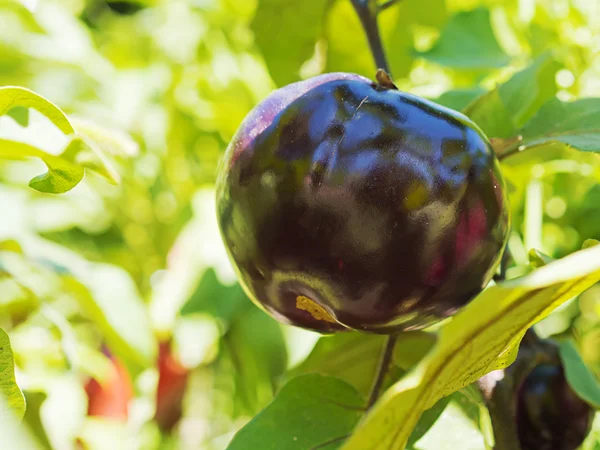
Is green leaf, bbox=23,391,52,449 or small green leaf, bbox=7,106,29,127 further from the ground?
small green leaf, bbox=7,106,29,127

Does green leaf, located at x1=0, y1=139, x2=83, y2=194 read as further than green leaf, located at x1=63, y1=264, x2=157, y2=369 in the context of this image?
No

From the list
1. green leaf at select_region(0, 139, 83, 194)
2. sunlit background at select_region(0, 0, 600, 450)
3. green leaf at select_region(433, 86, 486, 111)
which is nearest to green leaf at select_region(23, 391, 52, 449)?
sunlit background at select_region(0, 0, 600, 450)

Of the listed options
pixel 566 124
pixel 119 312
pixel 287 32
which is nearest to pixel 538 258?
pixel 566 124

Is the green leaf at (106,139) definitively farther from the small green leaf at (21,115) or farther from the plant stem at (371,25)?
the plant stem at (371,25)

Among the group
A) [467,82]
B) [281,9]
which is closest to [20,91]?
[281,9]

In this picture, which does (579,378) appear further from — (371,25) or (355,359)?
(371,25)

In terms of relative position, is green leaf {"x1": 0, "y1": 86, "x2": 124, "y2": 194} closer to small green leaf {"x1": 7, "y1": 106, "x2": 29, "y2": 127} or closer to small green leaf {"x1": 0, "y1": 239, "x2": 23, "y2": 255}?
small green leaf {"x1": 7, "y1": 106, "x2": 29, "y2": 127}

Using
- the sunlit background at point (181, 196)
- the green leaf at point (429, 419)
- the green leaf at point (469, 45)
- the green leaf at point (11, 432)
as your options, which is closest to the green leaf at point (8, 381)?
the green leaf at point (11, 432)
